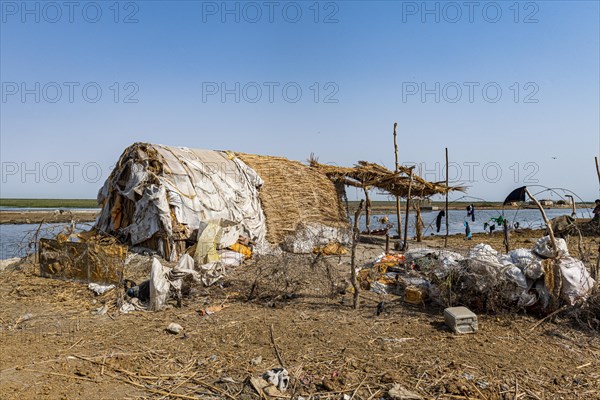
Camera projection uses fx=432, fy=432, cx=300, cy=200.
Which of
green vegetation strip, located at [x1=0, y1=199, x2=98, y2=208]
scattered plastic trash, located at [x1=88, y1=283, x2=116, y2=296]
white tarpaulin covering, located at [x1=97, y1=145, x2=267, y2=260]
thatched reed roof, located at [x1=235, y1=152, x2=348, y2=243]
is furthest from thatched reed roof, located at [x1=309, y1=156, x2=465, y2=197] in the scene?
green vegetation strip, located at [x1=0, y1=199, x2=98, y2=208]

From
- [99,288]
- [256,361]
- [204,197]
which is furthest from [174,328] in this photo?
[204,197]

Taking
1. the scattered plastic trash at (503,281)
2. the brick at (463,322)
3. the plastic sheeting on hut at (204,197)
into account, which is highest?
the plastic sheeting on hut at (204,197)

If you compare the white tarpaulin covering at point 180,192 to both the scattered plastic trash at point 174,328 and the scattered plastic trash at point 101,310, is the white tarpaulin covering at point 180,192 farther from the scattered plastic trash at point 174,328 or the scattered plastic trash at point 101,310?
the scattered plastic trash at point 174,328

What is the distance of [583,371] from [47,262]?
855cm

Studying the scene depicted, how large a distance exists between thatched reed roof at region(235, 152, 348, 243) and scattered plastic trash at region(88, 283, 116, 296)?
5516 millimetres

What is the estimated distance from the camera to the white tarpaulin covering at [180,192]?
9.63 meters

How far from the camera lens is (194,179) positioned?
10.6 m

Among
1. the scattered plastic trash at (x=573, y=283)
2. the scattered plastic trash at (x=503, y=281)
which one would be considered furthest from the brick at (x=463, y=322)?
the scattered plastic trash at (x=573, y=283)

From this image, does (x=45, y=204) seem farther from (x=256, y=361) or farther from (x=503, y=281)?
(x=503, y=281)

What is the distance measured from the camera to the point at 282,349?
4781 mm

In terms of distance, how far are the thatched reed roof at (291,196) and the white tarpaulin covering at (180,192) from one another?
16.4 inches

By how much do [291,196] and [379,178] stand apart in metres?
2.82

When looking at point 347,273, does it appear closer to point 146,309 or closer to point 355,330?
point 355,330

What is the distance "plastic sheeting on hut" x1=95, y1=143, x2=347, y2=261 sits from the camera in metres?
9.66
